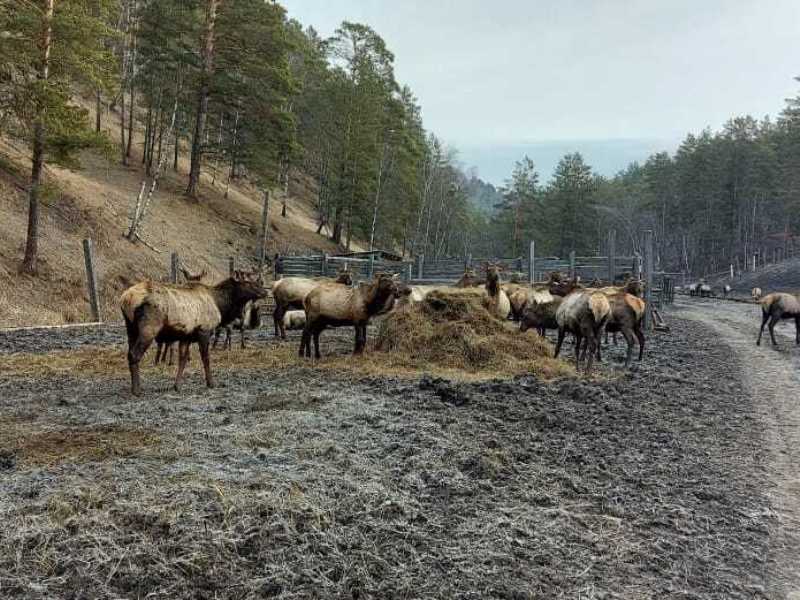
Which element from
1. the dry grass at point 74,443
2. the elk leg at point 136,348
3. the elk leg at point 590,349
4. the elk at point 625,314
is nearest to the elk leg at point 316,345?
the elk leg at point 136,348

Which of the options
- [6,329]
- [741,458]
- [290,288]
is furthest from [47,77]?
[741,458]

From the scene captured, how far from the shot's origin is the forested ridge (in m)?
16.1

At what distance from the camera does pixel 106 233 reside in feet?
72.2

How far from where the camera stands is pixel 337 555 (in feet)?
12.1

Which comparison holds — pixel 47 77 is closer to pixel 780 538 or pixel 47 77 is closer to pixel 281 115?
pixel 281 115

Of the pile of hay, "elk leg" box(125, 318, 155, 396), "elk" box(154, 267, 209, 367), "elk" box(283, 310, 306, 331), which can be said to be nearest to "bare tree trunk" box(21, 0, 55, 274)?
"elk" box(283, 310, 306, 331)

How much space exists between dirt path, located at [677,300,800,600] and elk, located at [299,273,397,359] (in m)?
6.46

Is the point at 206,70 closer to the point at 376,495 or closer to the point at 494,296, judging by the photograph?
the point at 494,296

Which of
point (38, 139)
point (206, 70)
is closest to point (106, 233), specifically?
point (38, 139)

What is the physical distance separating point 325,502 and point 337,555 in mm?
658

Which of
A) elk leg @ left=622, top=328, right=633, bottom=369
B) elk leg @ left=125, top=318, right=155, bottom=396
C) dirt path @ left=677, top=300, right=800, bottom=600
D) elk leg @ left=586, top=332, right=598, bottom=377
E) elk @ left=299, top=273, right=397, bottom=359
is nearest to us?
dirt path @ left=677, top=300, right=800, bottom=600

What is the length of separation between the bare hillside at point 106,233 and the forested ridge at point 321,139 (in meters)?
0.87

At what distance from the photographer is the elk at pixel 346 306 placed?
11.3 metres

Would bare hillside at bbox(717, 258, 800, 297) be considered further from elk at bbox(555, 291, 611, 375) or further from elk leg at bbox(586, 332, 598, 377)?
elk leg at bbox(586, 332, 598, 377)
